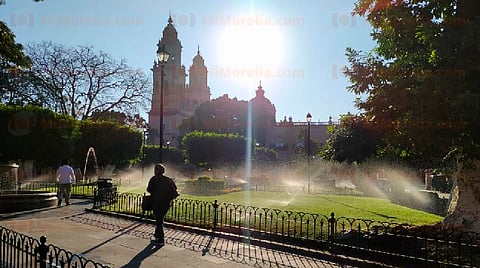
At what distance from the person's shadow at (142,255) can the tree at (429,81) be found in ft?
17.4

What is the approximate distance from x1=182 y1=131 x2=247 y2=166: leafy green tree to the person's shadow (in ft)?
126

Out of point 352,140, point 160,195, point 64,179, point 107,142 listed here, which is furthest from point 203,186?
point 160,195

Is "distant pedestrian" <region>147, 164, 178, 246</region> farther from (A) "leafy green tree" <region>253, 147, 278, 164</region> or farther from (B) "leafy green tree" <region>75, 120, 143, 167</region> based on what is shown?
(A) "leafy green tree" <region>253, 147, 278, 164</region>

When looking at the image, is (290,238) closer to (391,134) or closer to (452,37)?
(391,134)

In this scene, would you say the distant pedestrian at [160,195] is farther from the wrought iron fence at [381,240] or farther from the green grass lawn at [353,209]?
the green grass lawn at [353,209]

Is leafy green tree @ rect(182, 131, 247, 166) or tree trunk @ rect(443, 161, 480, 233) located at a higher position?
leafy green tree @ rect(182, 131, 247, 166)

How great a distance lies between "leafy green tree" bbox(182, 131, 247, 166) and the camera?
48.2 metres

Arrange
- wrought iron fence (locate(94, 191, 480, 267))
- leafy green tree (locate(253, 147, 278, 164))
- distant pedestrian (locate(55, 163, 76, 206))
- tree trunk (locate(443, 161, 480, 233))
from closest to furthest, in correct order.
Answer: wrought iron fence (locate(94, 191, 480, 267)) < tree trunk (locate(443, 161, 480, 233)) < distant pedestrian (locate(55, 163, 76, 206)) < leafy green tree (locate(253, 147, 278, 164))

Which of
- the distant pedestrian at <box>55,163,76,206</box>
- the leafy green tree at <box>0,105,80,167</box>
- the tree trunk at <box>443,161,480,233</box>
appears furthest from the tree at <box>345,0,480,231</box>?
the leafy green tree at <box>0,105,80,167</box>

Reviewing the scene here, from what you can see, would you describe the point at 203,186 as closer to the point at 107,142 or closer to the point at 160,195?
the point at 107,142

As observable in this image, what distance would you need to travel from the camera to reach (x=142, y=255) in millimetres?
8656

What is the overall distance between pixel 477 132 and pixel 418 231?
2394mm

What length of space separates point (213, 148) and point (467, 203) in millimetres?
39236

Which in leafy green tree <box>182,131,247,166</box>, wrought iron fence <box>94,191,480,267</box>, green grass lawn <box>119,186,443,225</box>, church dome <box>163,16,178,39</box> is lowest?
green grass lawn <box>119,186,443,225</box>
